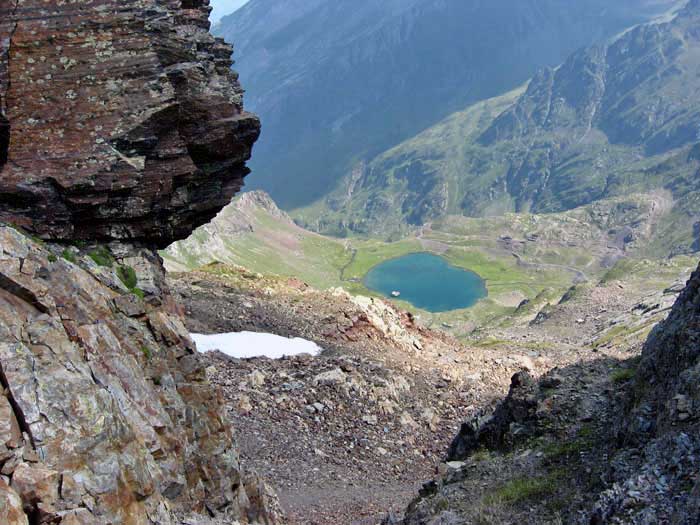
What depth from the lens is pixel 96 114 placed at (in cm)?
2089

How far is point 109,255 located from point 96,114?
5047 millimetres

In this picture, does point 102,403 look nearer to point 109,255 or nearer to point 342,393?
point 109,255

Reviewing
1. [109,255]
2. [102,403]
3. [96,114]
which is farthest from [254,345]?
[102,403]

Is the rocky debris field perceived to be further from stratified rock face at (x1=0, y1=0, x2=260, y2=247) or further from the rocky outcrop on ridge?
stratified rock face at (x1=0, y1=0, x2=260, y2=247)

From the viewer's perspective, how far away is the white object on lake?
4475 centimetres

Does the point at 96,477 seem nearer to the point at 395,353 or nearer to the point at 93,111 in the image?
the point at 93,111

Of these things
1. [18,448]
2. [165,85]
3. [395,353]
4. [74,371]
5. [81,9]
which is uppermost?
[81,9]

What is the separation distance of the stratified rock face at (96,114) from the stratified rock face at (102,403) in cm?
168

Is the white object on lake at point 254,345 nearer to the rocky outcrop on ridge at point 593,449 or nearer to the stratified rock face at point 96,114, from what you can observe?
the rocky outcrop on ridge at point 593,449

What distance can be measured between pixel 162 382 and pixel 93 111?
9139 millimetres

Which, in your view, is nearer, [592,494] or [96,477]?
[96,477]

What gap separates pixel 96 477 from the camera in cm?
1535

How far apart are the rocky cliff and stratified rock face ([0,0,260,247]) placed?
1.9 inches

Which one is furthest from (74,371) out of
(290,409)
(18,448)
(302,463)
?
(290,409)
